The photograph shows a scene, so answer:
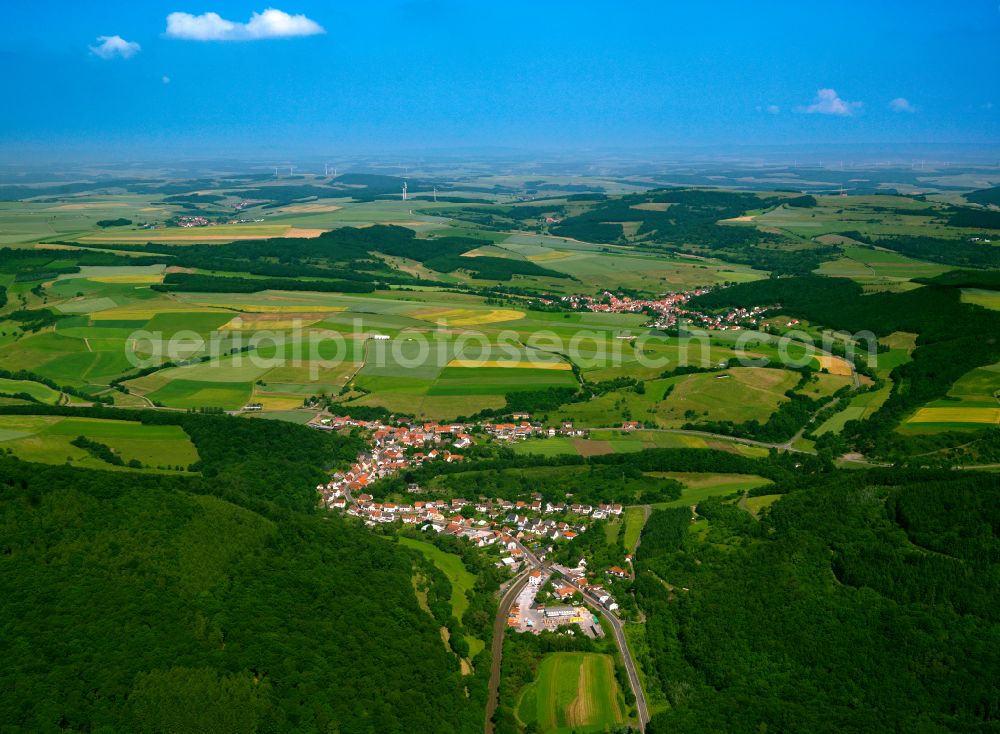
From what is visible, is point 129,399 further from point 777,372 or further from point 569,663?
point 777,372

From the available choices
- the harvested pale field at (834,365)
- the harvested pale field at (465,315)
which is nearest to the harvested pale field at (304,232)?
the harvested pale field at (465,315)

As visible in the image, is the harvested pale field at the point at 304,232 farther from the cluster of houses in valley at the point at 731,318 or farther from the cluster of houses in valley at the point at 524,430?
the cluster of houses in valley at the point at 524,430

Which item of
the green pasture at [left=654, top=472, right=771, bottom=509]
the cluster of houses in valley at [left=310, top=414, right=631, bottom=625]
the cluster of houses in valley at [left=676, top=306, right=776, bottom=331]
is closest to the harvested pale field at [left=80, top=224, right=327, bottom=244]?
the cluster of houses in valley at [left=676, top=306, right=776, bottom=331]

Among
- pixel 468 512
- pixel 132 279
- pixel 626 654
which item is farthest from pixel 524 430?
pixel 132 279

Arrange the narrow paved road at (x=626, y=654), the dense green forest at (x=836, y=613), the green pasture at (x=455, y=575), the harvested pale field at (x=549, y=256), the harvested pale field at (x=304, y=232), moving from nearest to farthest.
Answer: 1. the dense green forest at (x=836, y=613)
2. the narrow paved road at (x=626, y=654)
3. the green pasture at (x=455, y=575)
4. the harvested pale field at (x=549, y=256)
5. the harvested pale field at (x=304, y=232)

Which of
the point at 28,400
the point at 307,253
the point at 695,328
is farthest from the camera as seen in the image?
the point at 307,253

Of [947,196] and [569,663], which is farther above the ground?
[947,196]

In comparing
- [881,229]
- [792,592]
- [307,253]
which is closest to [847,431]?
[792,592]
